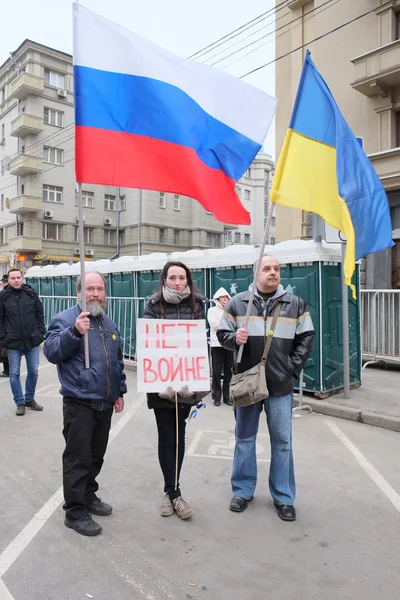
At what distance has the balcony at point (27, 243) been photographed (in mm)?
37409

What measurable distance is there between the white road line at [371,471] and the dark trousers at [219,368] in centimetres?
188

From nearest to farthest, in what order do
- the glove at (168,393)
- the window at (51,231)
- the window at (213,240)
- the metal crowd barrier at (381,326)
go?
the glove at (168,393)
the metal crowd barrier at (381,326)
the window at (51,231)
the window at (213,240)

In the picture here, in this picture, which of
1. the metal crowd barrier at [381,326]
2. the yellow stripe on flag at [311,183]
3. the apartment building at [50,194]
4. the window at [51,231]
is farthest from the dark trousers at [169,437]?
the window at [51,231]

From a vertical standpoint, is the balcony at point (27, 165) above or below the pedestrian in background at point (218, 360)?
above

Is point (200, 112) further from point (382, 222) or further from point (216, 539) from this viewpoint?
point (216, 539)

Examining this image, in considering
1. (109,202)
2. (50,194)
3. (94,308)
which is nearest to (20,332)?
(94,308)

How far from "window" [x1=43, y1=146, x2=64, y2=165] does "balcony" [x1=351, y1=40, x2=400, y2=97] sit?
99.0ft

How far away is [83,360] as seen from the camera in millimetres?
3473

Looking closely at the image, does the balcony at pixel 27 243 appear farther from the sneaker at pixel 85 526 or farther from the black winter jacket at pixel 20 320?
the sneaker at pixel 85 526

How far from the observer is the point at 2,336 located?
6.84 m

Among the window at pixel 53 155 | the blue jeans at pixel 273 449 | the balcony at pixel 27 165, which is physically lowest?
the blue jeans at pixel 273 449

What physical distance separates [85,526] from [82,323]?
145 centimetres

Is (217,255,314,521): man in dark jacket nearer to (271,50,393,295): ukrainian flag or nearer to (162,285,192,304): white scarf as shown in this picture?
(162,285,192,304): white scarf

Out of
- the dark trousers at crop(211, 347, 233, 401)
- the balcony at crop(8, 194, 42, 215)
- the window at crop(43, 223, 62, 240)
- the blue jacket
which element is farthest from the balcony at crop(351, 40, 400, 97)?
the window at crop(43, 223, 62, 240)
